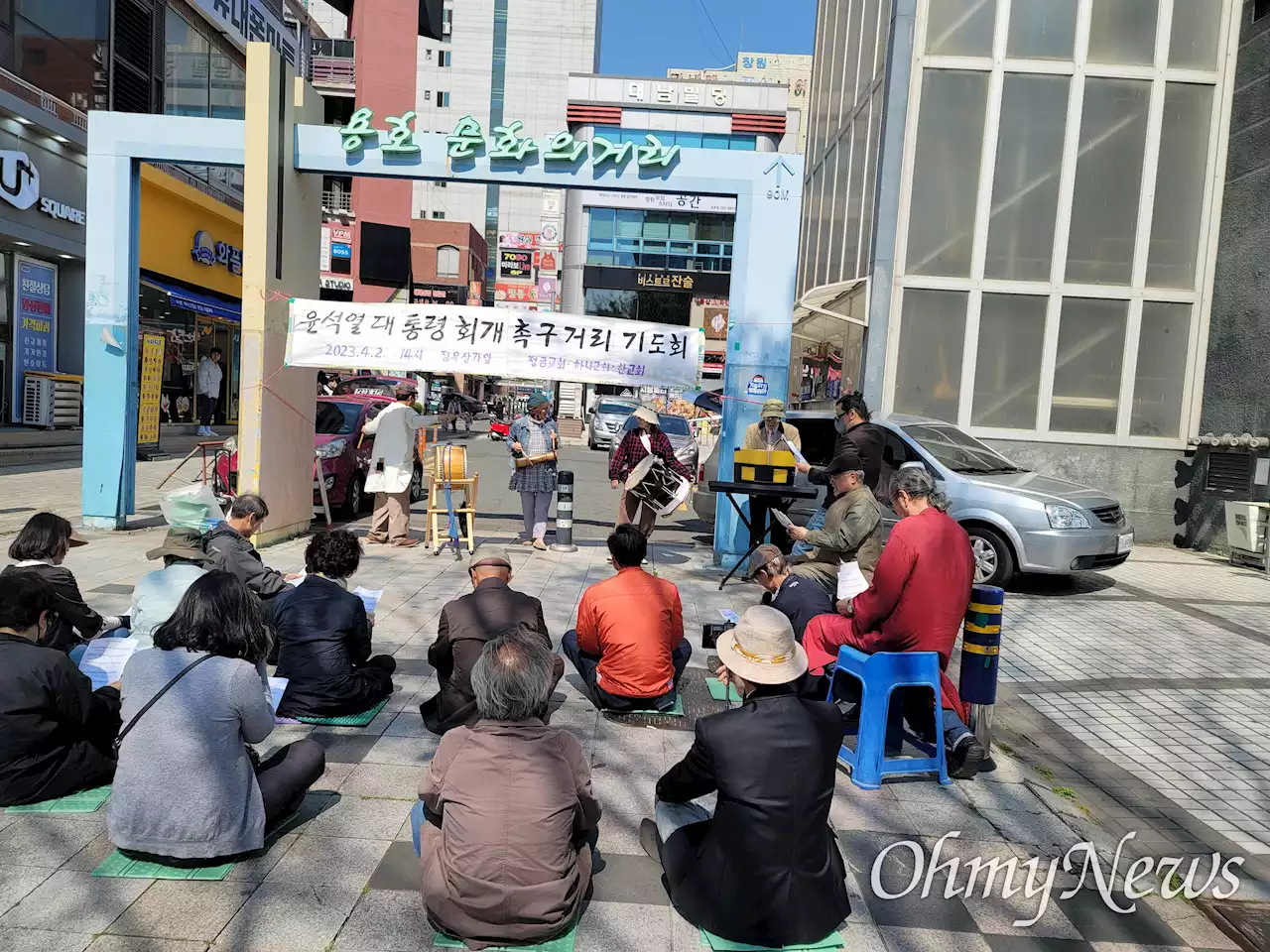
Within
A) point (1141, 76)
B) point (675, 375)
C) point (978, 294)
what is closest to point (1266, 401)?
point (978, 294)

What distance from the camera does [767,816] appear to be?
9.61 feet

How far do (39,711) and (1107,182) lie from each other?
1428cm

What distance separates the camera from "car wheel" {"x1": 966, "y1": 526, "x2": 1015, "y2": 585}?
936 centimetres

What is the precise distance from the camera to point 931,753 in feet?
16.3

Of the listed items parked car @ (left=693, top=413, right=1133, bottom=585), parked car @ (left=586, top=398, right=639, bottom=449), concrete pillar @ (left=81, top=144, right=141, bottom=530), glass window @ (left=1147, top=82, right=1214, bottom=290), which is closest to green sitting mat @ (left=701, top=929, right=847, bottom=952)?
parked car @ (left=693, top=413, right=1133, bottom=585)

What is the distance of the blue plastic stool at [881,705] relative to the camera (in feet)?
15.0

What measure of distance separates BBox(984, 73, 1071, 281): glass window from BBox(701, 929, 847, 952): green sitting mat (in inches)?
471

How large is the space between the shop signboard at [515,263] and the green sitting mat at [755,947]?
210ft

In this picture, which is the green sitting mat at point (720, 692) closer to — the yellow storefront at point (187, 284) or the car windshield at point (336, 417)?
the car windshield at point (336, 417)

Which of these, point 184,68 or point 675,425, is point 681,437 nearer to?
point 675,425

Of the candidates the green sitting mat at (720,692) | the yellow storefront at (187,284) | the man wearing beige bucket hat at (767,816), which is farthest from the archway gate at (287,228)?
the yellow storefront at (187,284)

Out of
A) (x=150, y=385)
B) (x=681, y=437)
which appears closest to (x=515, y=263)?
(x=681, y=437)

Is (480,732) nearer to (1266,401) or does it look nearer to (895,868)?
(895,868)

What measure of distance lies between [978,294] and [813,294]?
340 cm
